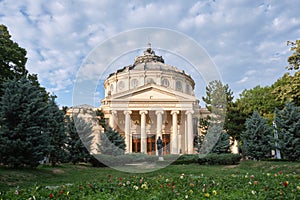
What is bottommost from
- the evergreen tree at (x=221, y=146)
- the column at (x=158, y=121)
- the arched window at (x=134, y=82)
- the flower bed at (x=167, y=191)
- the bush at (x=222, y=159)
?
the bush at (x=222, y=159)

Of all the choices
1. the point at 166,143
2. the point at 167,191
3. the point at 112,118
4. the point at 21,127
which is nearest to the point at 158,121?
the point at 166,143

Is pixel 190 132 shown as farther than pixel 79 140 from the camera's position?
Yes

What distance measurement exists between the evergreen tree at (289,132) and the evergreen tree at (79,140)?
A: 1461cm

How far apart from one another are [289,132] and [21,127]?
17532 millimetres

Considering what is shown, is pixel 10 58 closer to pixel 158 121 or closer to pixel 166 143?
pixel 158 121

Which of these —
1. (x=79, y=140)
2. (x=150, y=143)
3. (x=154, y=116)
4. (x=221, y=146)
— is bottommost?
(x=221, y=146)

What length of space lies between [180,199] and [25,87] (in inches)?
472

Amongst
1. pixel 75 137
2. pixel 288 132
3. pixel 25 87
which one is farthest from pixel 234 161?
pixel 25 87

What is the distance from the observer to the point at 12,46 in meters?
21.5

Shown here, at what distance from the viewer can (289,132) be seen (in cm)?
1855

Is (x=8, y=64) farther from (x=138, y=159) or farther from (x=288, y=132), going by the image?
(x=288, y=132)

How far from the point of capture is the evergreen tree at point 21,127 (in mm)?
12852

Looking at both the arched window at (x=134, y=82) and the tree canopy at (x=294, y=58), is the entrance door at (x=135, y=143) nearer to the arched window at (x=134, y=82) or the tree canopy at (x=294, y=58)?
the arched window at (x=134, y=82)

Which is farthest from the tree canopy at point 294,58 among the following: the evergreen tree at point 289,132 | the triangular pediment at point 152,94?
the triangular pediment at point 152,94
